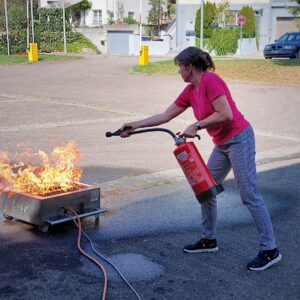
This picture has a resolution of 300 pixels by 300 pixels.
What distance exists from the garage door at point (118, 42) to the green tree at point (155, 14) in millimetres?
3982

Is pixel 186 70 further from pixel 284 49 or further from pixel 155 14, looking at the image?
pixel 155 14

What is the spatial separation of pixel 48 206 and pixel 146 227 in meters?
1.01

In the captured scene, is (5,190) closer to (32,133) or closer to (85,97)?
(32,133)

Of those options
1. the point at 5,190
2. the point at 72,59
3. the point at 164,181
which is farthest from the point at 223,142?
the point at 72,59

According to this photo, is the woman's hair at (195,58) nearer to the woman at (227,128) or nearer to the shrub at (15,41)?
the woman at (227,128)

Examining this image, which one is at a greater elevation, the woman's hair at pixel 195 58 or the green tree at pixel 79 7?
the green tree at pixel 79 7

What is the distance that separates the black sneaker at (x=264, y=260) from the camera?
4.79 meters

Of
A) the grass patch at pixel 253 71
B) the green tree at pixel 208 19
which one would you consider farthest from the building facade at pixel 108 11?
the grass patch at pixel 253 71

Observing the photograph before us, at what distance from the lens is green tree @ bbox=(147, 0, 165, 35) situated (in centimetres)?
5559

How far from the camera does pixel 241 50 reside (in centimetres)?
4628

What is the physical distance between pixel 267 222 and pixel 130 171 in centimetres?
379

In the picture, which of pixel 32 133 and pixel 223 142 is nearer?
pixel 223 142

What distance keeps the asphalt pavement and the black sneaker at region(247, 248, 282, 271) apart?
0.06m

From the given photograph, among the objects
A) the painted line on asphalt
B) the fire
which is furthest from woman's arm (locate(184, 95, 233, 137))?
the painted line on asphalt
